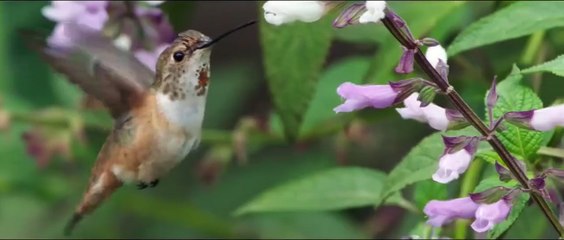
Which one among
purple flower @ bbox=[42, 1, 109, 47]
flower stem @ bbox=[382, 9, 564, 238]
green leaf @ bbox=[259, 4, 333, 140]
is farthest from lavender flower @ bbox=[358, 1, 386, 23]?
purple flower @ bbox=[42, 1, 109, 47]

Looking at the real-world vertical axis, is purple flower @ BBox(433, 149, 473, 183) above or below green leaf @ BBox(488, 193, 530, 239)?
above

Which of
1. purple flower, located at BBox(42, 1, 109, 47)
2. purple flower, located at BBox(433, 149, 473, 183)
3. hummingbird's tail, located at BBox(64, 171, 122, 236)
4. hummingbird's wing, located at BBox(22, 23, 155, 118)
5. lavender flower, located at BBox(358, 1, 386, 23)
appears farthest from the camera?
purple flower, located at BBox(42, 1, 109, 47)

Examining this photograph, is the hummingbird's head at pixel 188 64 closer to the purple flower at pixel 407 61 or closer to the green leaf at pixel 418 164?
the green leaf at pixel 418 164

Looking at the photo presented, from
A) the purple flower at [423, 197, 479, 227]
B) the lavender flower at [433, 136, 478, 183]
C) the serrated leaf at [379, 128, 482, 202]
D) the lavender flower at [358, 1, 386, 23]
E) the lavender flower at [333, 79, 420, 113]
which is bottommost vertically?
the purple flower at [423, 197, 479, 227]

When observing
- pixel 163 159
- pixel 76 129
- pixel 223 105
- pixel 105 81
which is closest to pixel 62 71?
pixel 105 81

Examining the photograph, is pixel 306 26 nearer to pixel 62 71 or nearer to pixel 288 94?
pixel 288 94

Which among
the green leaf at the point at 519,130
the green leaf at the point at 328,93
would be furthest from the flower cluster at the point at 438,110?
the green leaf at the point at 328,93

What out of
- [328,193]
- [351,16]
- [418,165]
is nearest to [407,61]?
[351,16]

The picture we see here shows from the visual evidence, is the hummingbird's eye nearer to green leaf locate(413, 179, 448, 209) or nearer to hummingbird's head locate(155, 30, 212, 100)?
hummingbird's head locate(155, 30, 212, 100)

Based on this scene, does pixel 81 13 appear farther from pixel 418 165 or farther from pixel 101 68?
pixel 418 165
